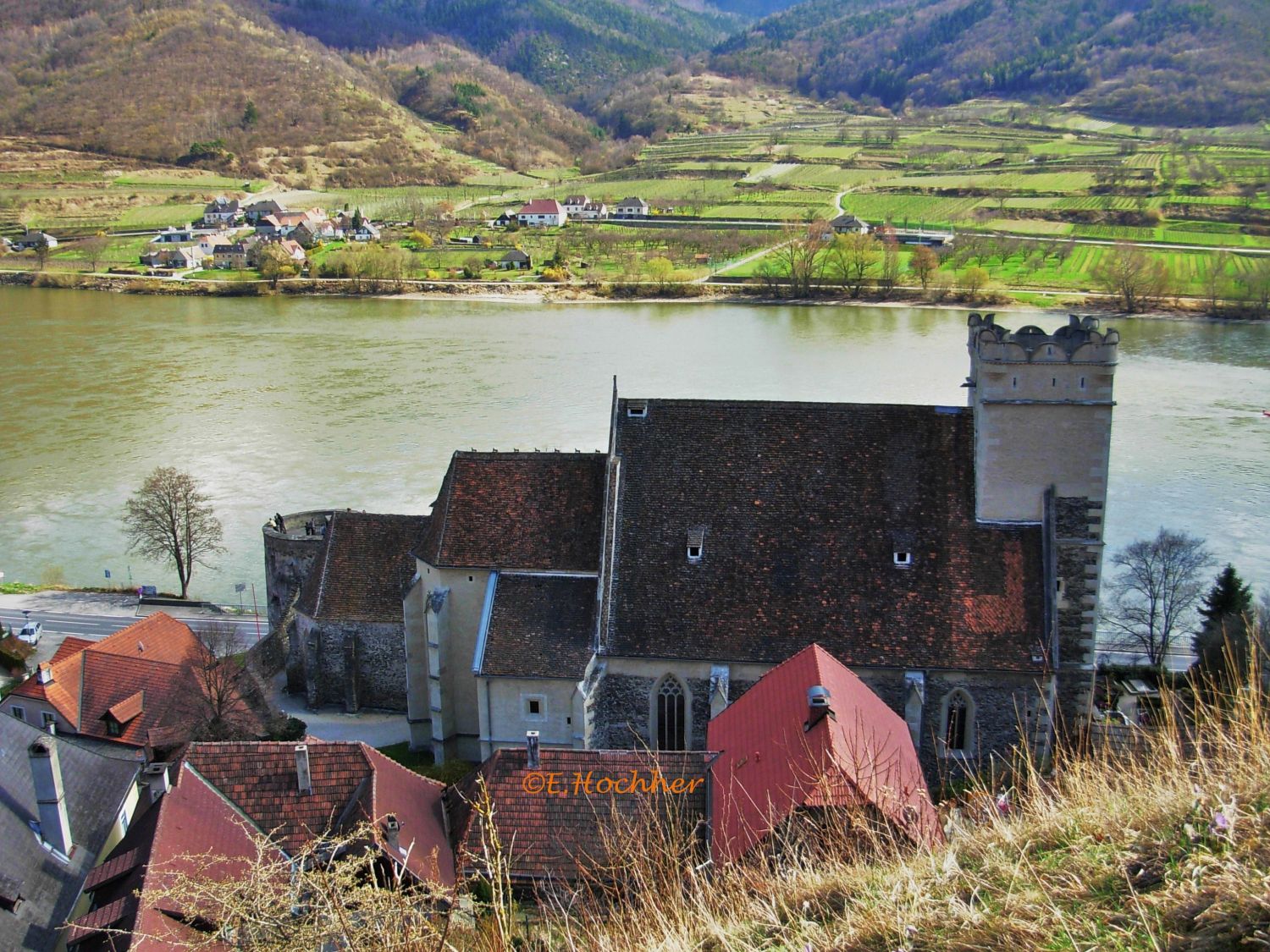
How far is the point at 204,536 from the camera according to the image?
3244 cm

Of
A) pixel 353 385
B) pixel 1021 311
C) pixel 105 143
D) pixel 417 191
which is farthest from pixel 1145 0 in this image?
pixel 353 385

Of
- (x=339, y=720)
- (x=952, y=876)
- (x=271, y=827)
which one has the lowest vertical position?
(x=339, y=720)

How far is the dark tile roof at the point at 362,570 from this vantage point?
69.9 feet

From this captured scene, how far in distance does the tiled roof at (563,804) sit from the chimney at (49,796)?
5157mm

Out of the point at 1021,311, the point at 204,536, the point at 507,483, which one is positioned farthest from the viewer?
the point at 1021,311

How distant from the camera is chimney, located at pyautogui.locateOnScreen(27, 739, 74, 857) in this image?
47.5ft

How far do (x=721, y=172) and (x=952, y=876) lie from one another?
459ft

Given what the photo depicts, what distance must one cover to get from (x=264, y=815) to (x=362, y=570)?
7.53m

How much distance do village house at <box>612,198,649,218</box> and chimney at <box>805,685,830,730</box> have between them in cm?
10715

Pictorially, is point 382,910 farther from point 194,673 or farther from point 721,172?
point 721,172

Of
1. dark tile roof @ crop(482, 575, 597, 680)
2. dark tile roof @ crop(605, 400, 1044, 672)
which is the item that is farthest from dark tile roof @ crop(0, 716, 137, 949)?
dark tile roof @ crop(605, 400, 1044, 672)

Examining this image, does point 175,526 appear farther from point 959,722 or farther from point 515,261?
point 515,261

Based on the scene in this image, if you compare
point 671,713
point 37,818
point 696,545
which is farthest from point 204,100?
point 671,713

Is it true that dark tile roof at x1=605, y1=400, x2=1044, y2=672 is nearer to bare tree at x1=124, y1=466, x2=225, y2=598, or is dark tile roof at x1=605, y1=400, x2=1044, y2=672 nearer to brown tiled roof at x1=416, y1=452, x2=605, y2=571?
brown tiled roof at x1=416, y1=452, x2=605, y2=571
